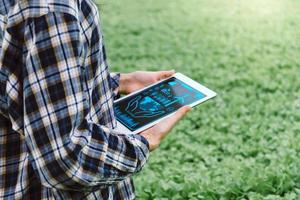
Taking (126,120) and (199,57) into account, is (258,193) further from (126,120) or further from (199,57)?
(199,57)

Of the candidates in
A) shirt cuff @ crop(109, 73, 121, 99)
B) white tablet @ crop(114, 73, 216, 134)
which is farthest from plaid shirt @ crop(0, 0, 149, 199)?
shirt cuff @ crop(109, 73, 121, 99)

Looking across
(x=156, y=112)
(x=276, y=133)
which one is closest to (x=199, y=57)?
(x=276, y=133)

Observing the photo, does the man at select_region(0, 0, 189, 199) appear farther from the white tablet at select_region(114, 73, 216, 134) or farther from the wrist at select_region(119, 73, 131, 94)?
the wrist at select_region(119, 73, 131, 94)

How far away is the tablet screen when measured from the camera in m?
1.59

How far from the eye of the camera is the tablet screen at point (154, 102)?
1.59m

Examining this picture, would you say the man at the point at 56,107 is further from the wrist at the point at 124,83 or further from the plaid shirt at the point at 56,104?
the wrist at the point at 124,83

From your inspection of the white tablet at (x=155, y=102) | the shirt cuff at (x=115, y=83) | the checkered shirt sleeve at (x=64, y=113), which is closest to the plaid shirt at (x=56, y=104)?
the checkered shirt sleeve at (x=64, y=113)

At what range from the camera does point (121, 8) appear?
790 cm

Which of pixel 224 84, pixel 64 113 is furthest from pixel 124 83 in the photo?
pixel 224 84

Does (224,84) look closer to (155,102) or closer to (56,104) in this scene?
(155,102)

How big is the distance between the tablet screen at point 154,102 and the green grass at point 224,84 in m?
0.31

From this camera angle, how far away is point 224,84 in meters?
4.68

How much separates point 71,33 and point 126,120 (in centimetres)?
51

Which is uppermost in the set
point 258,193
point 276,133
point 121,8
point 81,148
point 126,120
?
point 81,148
